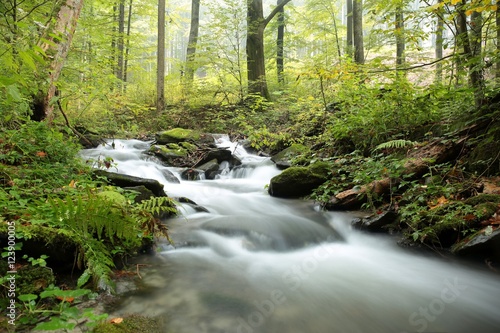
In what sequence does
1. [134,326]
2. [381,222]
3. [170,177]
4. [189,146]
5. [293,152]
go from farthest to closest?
1. [189,146]
2. [293,152]
3. [170,177]
4. [381,222]
5. [134,326]

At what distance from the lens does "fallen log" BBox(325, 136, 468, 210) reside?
4848mm

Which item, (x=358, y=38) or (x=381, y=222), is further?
(x=358, y=38)

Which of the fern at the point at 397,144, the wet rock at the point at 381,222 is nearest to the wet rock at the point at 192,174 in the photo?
the fern at the point at 397,144

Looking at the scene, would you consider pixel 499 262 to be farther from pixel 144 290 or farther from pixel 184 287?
pixel 144 290

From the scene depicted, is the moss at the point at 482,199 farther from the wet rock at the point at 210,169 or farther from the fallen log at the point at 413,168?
the wet rock at the point at 210,169

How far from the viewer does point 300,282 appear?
3275 mm

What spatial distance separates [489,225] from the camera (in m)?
3.47

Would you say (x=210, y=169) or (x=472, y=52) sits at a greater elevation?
(x=472, y=52)

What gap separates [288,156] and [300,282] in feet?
17.2

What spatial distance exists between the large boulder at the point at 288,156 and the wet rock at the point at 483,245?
4.66 metres

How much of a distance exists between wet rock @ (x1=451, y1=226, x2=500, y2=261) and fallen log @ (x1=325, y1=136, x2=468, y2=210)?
4.72 ft

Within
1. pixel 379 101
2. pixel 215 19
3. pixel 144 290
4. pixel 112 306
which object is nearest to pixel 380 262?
pixel 144 290

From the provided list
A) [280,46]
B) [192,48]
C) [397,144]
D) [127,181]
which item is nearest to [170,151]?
[127,181]

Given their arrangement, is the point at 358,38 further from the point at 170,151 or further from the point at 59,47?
the point at 59,47
